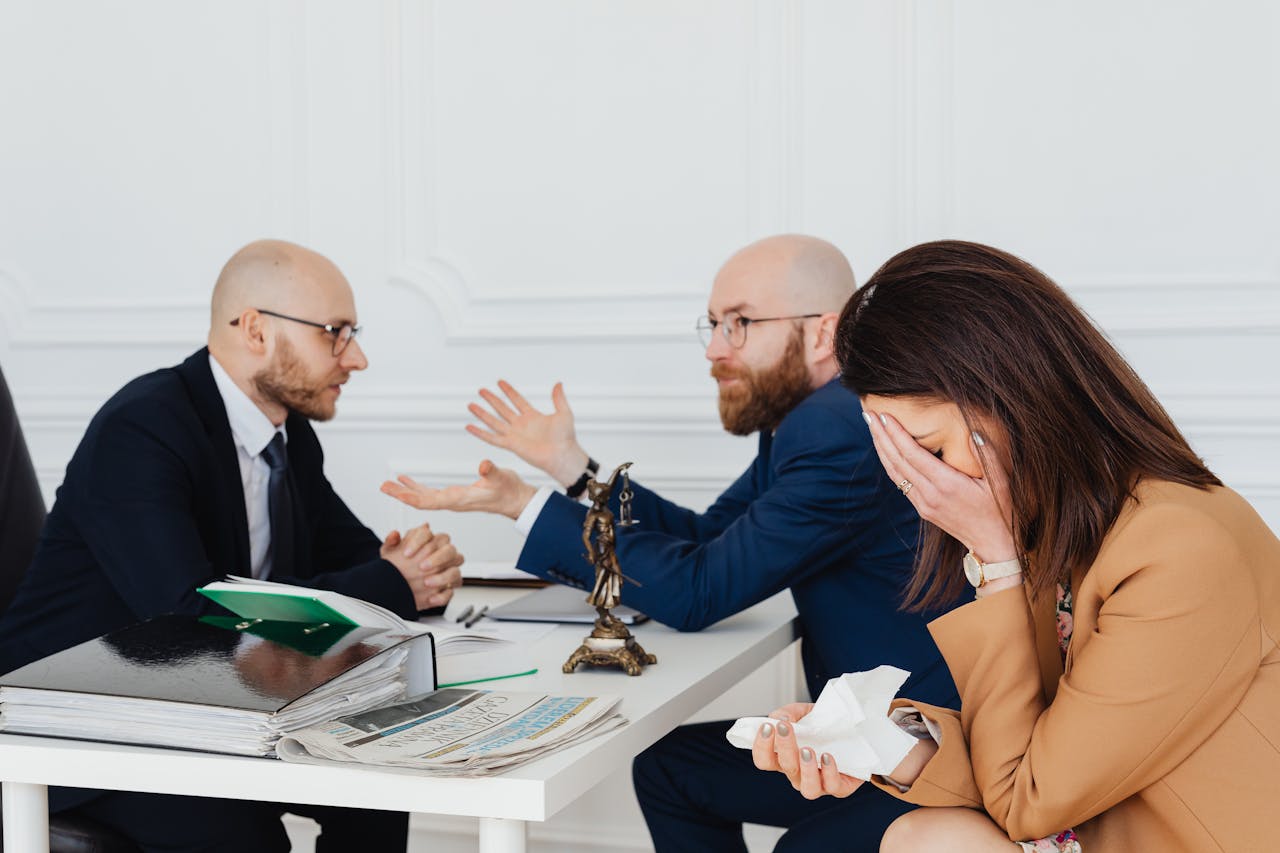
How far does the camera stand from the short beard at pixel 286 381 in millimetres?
2309

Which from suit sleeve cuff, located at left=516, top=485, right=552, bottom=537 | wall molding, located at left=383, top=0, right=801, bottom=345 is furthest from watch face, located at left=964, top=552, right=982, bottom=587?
wall molding, located at left=383, top=0, right=801, bottom=345

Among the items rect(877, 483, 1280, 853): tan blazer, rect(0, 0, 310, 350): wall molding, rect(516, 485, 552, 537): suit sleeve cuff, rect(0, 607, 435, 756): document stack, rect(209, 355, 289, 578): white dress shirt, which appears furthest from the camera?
rect(0, 0, 310, 350): wall molding

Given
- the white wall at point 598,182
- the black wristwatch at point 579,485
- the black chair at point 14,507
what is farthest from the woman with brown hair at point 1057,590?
the white wall at point 598,182

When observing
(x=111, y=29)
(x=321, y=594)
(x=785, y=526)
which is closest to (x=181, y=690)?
(x=321, y=594)

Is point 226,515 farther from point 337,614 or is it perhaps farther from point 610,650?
point 610,650

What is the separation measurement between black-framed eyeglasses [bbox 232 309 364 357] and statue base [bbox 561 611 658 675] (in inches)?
36.2

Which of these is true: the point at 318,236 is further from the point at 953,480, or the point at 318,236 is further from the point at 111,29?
the point at 953,480

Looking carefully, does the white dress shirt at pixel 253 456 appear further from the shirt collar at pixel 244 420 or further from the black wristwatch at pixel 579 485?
the black wristwatch at pixel 579 485

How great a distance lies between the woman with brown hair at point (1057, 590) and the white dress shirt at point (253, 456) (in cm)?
120

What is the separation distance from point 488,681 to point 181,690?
0.42 m

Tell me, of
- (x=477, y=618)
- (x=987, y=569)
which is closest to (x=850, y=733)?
(x=987, y=569)

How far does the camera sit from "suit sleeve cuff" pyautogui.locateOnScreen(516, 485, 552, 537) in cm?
200

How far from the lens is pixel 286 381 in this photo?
7.59 ft

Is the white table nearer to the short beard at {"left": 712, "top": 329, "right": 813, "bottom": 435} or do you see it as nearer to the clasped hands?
the clasped hands
